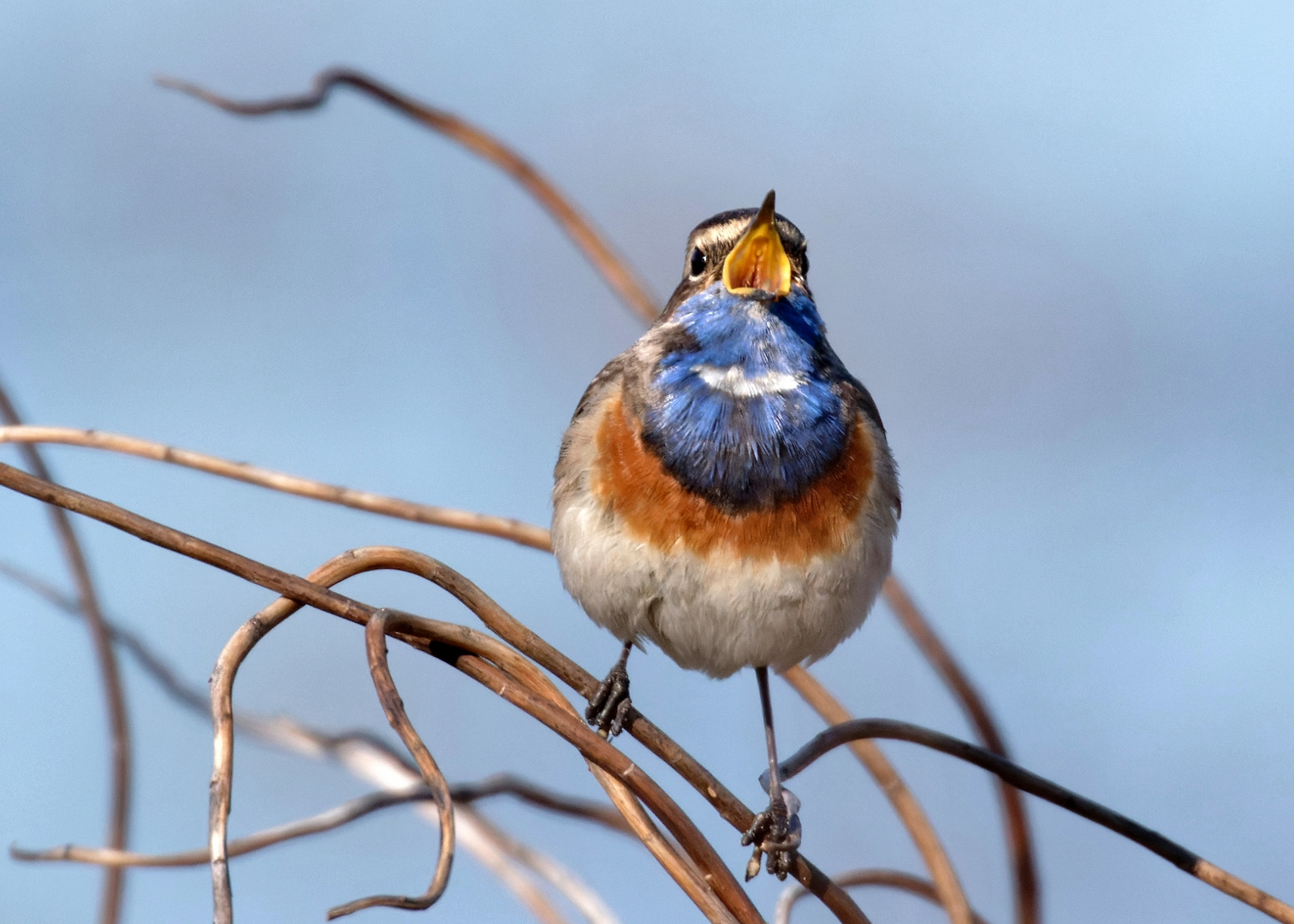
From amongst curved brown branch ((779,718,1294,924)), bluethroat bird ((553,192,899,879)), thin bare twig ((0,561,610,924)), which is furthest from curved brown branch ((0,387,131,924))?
curved brown branch ((779,718,1294,924))

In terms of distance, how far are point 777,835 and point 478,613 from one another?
3.21 ft

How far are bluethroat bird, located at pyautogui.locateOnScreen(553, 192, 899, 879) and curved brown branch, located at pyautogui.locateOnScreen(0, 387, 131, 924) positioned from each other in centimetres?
73

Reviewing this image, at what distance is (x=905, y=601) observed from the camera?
2.20 metres

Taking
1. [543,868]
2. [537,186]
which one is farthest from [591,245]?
[543,868]

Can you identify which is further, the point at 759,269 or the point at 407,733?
the point at 759,269

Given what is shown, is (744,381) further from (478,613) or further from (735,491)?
(478,613)

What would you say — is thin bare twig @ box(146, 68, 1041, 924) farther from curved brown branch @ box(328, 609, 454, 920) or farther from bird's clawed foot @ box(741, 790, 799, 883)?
curved brown branch @ box(328, 609, 454, 920)

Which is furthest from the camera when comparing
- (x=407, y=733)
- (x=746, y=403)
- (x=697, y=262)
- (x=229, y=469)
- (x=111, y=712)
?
(x=697, y=262)

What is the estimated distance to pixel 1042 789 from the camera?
1.49 meters


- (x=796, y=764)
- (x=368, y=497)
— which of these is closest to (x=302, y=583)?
(x=368, y=497)

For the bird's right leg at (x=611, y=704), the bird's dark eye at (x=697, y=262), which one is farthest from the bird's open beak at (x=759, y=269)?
the bird's right leg at (x=611, y=704)

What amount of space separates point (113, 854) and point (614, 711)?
0.79 m

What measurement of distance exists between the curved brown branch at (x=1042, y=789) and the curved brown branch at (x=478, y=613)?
0.15 m

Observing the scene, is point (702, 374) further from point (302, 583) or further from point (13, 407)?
point (302, 583)
